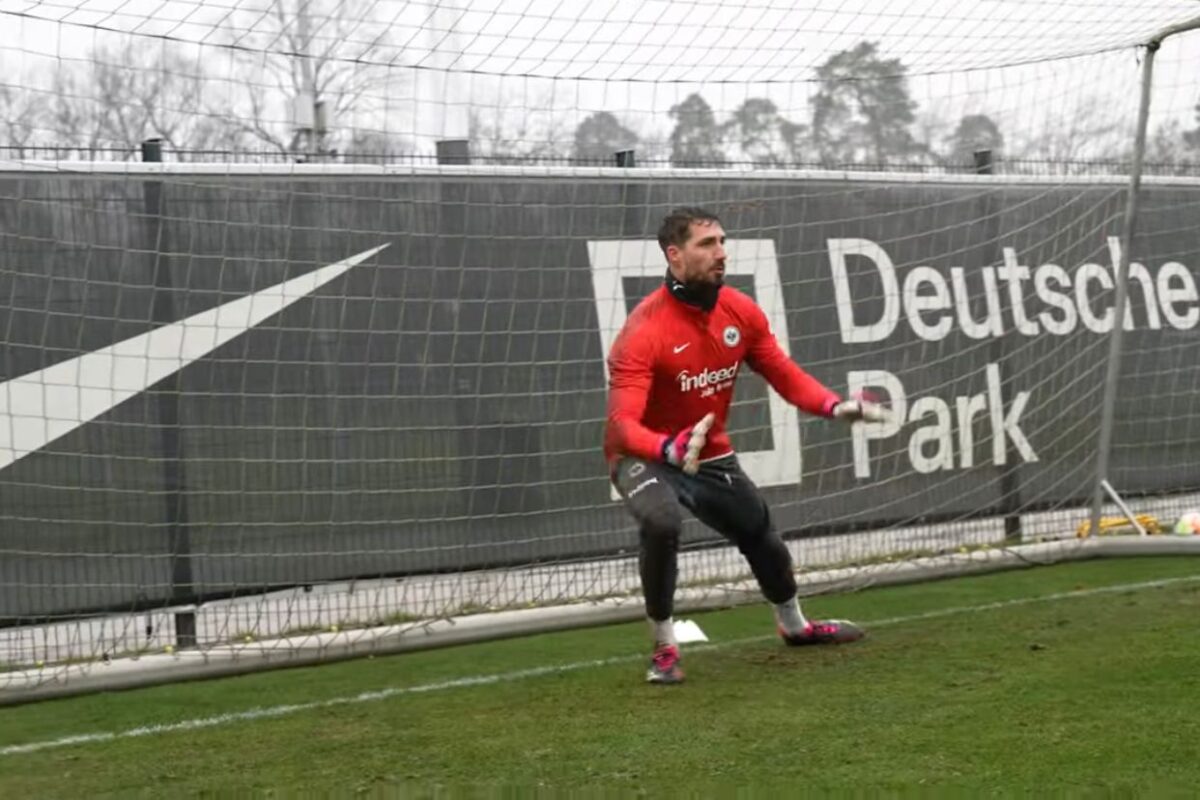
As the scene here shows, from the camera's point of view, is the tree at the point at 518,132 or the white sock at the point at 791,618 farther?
the tree at the point at 518,132

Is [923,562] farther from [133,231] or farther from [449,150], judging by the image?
[133,231]

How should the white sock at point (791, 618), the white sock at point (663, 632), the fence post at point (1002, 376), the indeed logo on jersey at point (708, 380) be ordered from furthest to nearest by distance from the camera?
the fence post at point (1002, 376)
the white sock at point (791, 618)
the indeed logo on jersey at point (708, 380)
the white sock at point (663, 632)

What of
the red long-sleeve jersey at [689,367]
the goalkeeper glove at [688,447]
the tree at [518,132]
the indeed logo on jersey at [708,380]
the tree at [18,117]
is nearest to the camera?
the goalkeeper glove at [688,447]

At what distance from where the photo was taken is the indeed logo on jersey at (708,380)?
6.55 m

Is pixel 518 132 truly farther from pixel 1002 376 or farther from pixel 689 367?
pixel 1002 376

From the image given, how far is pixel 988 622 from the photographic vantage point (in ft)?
24.3

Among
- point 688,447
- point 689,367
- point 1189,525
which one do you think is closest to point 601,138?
point 689,367

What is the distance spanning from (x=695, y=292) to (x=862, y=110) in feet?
12.8

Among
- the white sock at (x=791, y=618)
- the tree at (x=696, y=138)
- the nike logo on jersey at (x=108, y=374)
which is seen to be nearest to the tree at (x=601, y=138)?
the tree at (x=696, y=138)

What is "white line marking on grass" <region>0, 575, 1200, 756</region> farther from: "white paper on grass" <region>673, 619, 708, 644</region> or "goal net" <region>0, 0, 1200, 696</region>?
"goal net" <region>0, 0, 1200, 696</region>

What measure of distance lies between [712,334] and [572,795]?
7.91ft

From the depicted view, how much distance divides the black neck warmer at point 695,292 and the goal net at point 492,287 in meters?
1.94

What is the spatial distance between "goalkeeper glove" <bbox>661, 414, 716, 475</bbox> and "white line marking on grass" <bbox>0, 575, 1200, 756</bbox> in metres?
1.45

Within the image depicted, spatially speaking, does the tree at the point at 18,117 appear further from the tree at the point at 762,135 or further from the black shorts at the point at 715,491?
the tree at the point at 762,135
